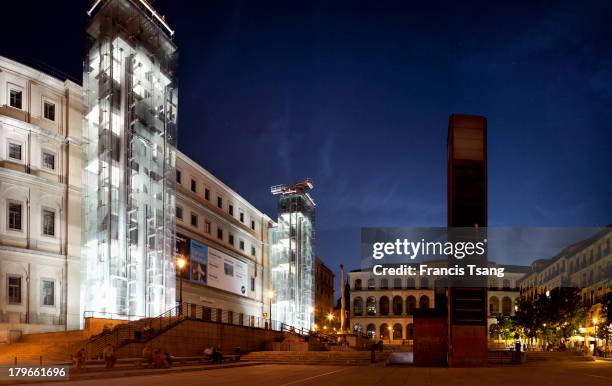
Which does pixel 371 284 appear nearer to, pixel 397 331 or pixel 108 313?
pixel 397 331

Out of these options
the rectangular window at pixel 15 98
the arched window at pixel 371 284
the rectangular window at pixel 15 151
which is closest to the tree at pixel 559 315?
the arched window at pixel 371 284

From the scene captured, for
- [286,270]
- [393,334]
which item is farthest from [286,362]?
[393,334]

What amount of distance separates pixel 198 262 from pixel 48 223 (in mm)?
16036

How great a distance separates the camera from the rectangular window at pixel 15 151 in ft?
113

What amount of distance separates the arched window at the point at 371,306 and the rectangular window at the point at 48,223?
287ft

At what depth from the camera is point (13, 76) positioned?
115 feet

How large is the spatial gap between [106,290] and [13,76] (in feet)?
44.6

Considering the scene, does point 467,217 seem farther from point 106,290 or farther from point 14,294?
point 14,294

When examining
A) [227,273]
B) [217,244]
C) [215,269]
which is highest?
[217,244]

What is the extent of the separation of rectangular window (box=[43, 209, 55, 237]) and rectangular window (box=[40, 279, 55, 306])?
2.89 m

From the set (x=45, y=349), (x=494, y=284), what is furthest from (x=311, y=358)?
(x=494, y=284)

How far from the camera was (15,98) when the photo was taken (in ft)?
115

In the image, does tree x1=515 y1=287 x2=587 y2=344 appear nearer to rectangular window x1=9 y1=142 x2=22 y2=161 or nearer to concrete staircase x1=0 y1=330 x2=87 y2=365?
concrete staircase x1=0 y1=330 x2=87 y2=365

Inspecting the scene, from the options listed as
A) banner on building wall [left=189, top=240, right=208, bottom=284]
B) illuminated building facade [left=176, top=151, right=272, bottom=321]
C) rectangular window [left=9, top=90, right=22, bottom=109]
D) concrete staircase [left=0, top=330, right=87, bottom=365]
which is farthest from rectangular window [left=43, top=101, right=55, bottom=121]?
banner on building wall [left=189, top=240, right=208, bottom=284]
